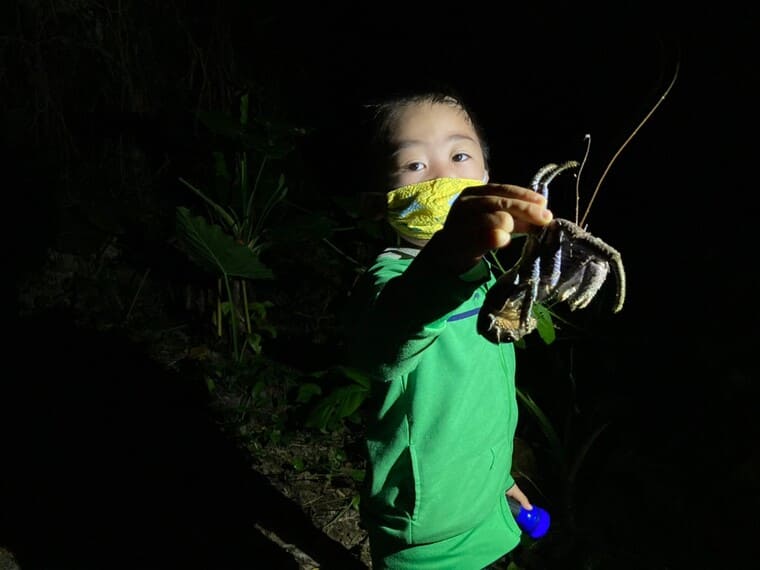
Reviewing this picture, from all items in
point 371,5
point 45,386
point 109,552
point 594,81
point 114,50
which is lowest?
point 109,552

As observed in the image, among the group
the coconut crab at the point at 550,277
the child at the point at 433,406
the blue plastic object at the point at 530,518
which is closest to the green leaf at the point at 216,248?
the child at the point at 433,406

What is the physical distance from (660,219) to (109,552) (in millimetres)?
2501

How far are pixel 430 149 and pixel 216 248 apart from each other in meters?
1.31

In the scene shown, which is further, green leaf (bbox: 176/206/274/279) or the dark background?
green leaf (bbox: 176/206/274/279)

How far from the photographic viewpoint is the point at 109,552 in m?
1.86

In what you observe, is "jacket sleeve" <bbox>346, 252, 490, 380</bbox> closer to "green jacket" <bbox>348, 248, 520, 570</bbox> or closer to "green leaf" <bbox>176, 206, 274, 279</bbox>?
"green jacket" <bbox>348, 248, 520, 570</bbox>

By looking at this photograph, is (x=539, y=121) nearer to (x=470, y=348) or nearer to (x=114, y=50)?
(x=470, y=348)

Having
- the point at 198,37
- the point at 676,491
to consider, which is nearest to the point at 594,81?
the point at 676,491

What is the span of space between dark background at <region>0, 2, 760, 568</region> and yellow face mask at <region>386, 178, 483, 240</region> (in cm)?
28

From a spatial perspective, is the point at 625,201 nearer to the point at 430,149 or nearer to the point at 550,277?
the point at 430,149

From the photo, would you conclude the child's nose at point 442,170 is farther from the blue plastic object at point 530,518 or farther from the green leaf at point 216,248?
the green leaf at point 216,248

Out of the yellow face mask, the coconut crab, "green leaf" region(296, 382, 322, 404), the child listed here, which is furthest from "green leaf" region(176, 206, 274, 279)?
the coconut crab

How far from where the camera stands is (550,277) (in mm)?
704

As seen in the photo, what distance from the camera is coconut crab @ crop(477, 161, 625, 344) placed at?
669 mm
